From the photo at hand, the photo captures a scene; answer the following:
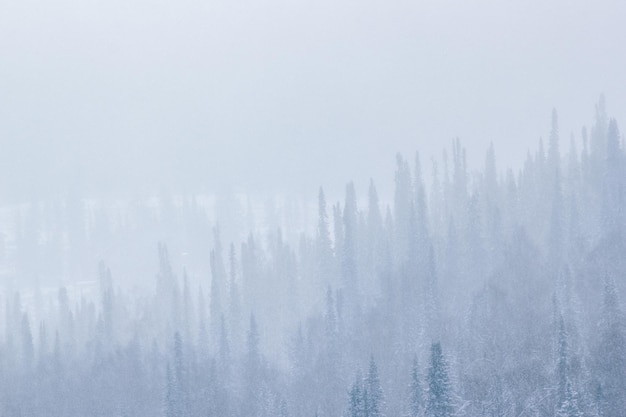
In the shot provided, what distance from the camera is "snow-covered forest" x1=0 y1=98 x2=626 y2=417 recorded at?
310 ft

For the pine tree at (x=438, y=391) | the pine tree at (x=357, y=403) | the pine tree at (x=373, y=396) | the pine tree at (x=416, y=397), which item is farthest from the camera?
the pine tree at (x=416, y=397)

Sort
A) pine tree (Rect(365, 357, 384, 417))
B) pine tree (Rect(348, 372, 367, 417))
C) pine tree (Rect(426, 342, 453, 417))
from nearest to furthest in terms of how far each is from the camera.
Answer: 1. pine tree (Rect(426, 342, 453, 417))
2. pine tree (Rect(348, 372, 367, 417))
3. pine tree (Rect(365, 357, 384, 417))

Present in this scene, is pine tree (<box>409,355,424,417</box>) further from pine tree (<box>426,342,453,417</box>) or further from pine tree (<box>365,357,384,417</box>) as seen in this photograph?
pine tree (<box>426,342,453,417</box>)

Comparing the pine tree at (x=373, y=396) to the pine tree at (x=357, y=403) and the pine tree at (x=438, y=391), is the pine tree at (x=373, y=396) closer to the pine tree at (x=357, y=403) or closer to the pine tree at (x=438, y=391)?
the pine tree at (x=357, y=403)

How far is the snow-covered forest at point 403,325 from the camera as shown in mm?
94500

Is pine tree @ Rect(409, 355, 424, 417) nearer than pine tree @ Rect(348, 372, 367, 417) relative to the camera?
No

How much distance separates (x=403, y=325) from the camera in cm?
11844

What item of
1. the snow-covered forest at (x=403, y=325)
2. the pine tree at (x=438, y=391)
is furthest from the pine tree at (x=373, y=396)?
the pine tree at (x=438, y=391)

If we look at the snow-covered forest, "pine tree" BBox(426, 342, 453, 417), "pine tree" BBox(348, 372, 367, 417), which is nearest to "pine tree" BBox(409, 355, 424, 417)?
the snow-covered forest

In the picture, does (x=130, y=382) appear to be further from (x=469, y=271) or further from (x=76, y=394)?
(x=469, y=271)

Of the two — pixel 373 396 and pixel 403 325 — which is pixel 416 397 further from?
pixel 403 325

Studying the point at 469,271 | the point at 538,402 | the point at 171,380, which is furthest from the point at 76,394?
the point at 538,402

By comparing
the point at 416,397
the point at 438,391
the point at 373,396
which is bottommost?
the point at 416,397

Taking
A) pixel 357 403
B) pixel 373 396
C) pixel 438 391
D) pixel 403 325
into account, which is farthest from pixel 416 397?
pixel 403 325
